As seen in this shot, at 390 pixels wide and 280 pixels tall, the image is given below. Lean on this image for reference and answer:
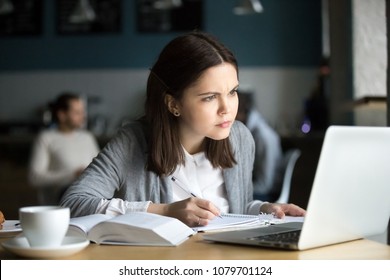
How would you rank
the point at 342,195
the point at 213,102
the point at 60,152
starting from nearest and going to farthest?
the point at 342,195, the point at 213,102, the point at 60,152

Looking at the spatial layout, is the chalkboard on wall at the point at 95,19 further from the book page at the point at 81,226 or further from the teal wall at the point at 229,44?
the book page at the point at 81,226

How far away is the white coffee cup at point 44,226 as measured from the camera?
107 cm

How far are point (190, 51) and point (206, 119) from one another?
0.21 m

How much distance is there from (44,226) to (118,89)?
20.4 ft

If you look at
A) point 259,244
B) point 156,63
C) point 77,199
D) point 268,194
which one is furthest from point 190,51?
point 268,194

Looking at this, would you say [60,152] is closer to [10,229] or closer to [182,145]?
[182,145]

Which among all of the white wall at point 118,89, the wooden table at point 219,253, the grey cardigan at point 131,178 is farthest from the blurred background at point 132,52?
the wooden table at point 219,253

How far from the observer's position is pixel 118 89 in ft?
23.7

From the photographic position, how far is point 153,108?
2.00 metres

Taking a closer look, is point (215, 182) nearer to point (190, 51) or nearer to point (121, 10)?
point (190, 51)

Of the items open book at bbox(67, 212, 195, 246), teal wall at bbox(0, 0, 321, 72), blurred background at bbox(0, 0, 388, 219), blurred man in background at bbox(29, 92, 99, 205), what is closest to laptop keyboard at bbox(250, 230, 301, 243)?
open book at bbox(67, 212, 195, 246)

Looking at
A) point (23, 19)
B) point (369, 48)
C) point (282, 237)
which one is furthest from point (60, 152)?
point (282, 237)

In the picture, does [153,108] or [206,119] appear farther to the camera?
[153,108]
